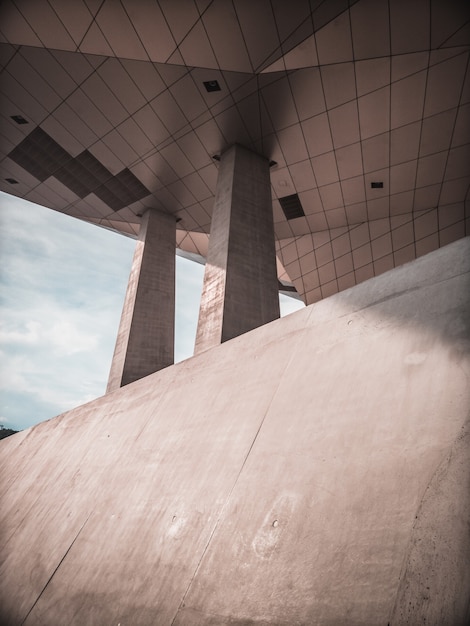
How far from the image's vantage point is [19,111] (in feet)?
30.9

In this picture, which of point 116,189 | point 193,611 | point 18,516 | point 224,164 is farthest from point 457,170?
point 18,516

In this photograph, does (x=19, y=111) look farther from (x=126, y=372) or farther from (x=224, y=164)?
(x=126, y=372)

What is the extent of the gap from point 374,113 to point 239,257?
16.4ft

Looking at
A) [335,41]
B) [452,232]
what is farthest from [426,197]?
[335,41]

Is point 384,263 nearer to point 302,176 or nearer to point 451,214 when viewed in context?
point 451,214

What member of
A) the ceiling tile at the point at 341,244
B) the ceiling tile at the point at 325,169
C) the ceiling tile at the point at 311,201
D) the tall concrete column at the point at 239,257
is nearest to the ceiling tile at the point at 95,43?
the tall concrete column at the point at 239,257

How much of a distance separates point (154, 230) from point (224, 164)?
13.6 feet

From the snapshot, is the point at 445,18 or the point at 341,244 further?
the point at 341,244

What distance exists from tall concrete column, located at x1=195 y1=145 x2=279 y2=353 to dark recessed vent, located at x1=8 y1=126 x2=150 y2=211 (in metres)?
4.14

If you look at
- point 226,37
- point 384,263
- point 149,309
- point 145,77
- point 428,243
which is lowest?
point 149,309

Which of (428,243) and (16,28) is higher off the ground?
(16,28)

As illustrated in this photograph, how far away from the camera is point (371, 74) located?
738 centimetres

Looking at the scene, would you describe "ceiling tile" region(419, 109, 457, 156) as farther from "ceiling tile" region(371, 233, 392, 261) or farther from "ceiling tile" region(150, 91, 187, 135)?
"ceiling tile" region(150, 91, 187, 135)

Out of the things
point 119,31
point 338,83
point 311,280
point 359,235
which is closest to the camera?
point 119,31
